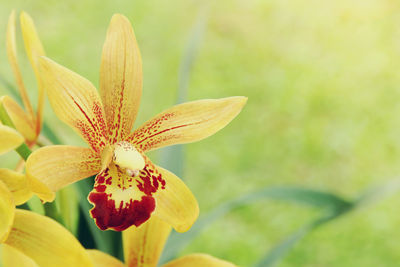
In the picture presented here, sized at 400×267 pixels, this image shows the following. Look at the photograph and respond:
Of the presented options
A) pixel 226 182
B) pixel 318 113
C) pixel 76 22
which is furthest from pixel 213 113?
pixel 76 22

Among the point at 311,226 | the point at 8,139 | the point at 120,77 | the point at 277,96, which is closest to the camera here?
the point at 8,139

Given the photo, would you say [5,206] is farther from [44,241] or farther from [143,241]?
[143,241]

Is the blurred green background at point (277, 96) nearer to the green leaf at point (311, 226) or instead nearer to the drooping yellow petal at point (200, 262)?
the green leaf at point (311, 226)

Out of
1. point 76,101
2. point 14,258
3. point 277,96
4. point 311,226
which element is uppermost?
point 277,96

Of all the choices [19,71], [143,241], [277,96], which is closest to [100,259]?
[143,241]

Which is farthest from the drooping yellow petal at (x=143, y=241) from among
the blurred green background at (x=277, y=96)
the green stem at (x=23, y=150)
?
the blurred green background at (x=277, y=96)

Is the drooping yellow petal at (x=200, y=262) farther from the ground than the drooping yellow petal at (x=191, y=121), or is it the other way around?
the drooping yellow petal at (x=191, y=121)

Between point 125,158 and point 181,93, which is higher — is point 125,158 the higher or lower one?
the lower one
